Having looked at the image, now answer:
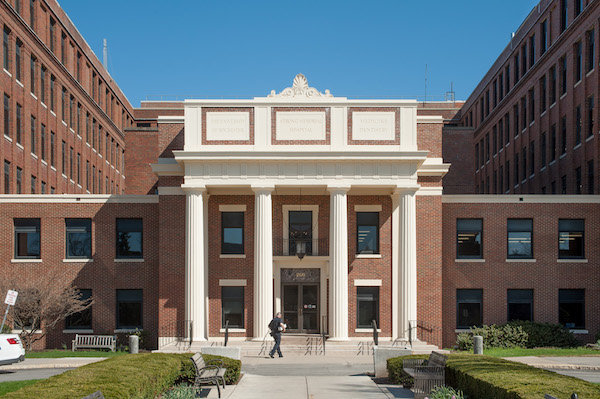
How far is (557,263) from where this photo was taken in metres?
34.8

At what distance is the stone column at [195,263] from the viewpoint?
105 feet

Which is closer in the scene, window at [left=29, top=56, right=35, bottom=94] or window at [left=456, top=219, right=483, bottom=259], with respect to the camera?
window at [left=456, top=219, right=483, bottom=259]

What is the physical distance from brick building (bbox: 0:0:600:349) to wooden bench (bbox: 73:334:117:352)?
3.63ft

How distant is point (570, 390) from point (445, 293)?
22293 mm

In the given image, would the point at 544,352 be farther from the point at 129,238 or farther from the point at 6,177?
the point at 6,177

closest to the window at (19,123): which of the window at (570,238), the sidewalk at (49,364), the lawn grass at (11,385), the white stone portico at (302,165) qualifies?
the white stone portico at (302,165)

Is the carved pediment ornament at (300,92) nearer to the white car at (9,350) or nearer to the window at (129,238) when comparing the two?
the window at (129,238)

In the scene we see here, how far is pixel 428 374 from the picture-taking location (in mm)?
17547

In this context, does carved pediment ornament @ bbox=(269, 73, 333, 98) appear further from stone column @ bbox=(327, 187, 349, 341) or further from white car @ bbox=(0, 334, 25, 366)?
Result: white car @ bbox=(0, 334, 25, 366)

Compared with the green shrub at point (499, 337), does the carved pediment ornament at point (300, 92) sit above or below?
above

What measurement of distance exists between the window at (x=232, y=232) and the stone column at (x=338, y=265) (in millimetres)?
4931

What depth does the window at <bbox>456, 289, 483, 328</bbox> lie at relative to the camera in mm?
35031

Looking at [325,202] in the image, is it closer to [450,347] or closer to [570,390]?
[450,347]

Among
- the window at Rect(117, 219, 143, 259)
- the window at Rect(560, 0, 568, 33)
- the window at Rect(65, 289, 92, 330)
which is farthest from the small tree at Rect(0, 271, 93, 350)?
the window at Rect(560, 0, 568, 33)
